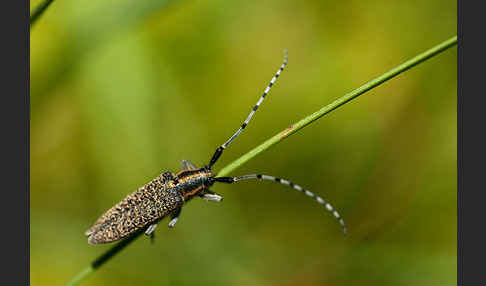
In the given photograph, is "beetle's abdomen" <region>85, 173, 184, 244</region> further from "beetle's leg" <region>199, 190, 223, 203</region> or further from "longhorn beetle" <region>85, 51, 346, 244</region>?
"beetle's leg" <region>199, 190, 223, 203</region>

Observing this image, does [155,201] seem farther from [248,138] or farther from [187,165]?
[248,138]

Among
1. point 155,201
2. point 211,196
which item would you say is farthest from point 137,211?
point 211,196

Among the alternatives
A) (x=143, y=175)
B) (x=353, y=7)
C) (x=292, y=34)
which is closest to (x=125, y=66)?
(x=143, y=175)

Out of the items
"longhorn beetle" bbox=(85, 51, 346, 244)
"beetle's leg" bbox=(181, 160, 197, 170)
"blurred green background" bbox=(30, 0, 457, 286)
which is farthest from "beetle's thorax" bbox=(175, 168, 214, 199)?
"blurred green background" bbox=(30, 0, 457, 286)

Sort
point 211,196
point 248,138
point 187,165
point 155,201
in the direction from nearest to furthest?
point 155,201, point 211,196, point 187,165, point 248,138

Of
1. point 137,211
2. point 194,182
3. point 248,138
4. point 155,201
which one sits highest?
point 248,138

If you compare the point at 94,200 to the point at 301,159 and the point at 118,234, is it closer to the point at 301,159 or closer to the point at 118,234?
the point at 118,234
